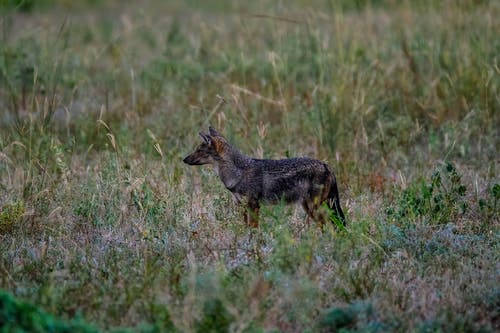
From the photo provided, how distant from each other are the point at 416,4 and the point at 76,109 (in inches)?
185

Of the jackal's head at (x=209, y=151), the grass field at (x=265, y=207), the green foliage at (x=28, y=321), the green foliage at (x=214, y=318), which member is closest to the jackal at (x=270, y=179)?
the jackal's head at (x=209, y=151)

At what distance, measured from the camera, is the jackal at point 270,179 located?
22.5ft

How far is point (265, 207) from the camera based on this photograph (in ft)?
20.6

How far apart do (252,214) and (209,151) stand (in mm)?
1071

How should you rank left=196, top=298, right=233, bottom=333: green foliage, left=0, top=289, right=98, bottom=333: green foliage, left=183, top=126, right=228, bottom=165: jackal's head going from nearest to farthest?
1. left=0, top=289, right=98, bottom=333: green foliage
2. left=196, top=298, right=233, bottom=333: green foliage
3. left=183, top=126, right=228, bottom=165: jackal's head

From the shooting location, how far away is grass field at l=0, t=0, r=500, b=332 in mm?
5281

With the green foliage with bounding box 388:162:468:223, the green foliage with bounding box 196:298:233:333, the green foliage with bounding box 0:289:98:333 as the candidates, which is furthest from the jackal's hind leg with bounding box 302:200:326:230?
the green foliage with bounding box 0:289:98:333

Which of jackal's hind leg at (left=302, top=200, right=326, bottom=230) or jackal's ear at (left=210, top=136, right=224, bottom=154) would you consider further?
jackal's ear at (left=210, top=136, right=224, bottom=154)

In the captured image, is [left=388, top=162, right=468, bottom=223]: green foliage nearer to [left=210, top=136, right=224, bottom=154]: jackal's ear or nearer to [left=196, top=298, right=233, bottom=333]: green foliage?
[left=210, top=136, right=224, bottom=154]: jackal's ear

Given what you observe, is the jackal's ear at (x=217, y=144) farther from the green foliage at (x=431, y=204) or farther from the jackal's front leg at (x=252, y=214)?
the green foliage at (x=431, y=204)

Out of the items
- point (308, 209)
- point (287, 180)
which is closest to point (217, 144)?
point (287, 180)

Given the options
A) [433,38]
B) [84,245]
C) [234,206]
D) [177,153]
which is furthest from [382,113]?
[84,245]

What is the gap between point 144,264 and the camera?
19.4ft

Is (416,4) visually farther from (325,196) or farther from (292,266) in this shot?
(292,266)
